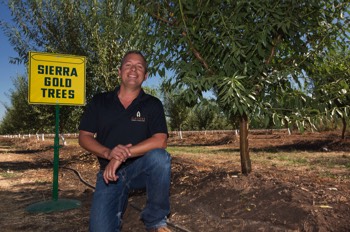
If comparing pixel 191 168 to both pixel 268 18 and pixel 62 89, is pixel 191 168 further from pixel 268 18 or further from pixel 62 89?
pixel 268 18

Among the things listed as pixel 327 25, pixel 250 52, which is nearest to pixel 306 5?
pixel 327 25

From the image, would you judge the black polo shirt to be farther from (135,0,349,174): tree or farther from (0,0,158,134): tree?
(0,0,158,134): tree

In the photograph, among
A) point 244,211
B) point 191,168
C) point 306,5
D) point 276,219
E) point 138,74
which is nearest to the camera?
point 138,74

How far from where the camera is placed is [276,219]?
14.2 ft

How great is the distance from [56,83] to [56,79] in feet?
0.27

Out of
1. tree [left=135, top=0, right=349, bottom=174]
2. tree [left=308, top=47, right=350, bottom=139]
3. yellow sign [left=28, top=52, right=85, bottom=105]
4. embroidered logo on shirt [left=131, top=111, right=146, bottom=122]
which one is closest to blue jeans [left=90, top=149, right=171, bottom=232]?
embroidered logo on shirt [left=131, top=111, right=146, bottom=122]

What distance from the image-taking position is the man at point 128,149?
336 centimetres

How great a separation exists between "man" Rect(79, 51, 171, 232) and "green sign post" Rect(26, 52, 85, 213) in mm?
3097

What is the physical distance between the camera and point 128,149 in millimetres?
3271

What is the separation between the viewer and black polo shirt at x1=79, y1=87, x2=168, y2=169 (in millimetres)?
3641

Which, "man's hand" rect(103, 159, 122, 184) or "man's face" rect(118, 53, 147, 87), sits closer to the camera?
"man's hand" rect(103, 159, 122, 184)

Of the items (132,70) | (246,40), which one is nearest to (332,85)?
(246,40)

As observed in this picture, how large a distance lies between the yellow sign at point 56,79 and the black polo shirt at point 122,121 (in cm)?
324

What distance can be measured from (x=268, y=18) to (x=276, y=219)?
306 cm
